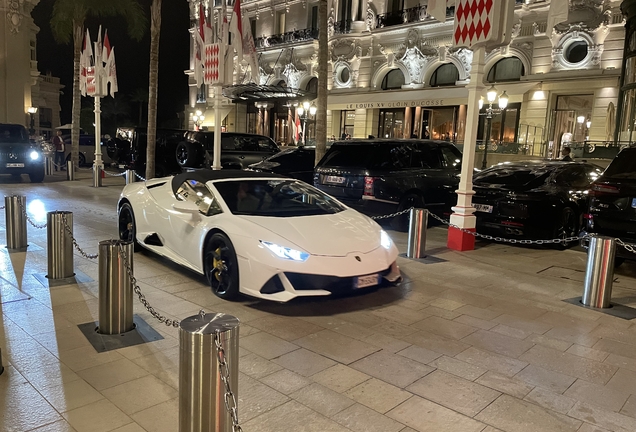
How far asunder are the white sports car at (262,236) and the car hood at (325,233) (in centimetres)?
1

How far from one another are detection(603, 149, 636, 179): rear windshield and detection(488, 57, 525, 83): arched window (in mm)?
18840

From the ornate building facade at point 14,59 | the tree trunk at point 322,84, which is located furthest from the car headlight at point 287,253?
the ornate building facade at point 14,59

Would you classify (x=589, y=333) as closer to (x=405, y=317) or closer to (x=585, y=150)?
(x=405, y=317)

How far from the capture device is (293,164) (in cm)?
1445

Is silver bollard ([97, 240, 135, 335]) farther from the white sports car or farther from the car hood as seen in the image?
the car hood

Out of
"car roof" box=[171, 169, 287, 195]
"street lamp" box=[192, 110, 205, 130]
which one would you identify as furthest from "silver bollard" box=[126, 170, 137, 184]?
"street lamp" box=[192, 110, 205, 130]

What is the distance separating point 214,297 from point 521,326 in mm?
3332

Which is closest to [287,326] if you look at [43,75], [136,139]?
[136,139]

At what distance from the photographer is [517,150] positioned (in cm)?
2273

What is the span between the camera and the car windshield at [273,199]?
19.5 feet

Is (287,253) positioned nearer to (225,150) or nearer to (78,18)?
(225,150)

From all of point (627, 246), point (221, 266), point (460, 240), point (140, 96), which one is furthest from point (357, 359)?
point (140, 96)

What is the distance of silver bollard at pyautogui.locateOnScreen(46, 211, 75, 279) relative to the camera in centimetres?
606

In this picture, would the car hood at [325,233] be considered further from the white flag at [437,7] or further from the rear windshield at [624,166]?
the white flag at [437,7]
